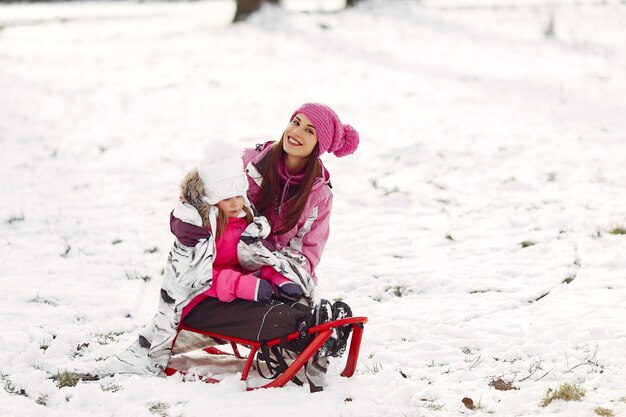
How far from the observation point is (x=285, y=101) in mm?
10352

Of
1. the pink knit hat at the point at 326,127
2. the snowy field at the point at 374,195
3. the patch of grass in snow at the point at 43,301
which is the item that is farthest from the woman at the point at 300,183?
the patch of grass in snow at the point at 43,301

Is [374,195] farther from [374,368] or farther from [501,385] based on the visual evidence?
[501,385]

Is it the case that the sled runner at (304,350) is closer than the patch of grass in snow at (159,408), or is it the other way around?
the patch of grass in snow at (159,408)

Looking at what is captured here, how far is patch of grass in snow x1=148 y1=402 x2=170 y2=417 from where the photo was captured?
3.50m

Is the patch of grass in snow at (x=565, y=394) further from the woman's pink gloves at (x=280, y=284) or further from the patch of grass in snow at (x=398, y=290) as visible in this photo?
the patch of grass in snow at (x=398, y=290)

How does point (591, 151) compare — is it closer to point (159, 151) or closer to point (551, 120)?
point (551, 120)

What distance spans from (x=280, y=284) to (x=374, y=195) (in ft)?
10.9

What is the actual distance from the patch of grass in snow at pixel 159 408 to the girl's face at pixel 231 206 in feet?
3.28

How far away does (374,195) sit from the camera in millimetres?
7180

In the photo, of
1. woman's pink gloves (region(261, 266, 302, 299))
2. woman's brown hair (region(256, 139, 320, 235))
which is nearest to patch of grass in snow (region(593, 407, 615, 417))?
woman's pink gloves (region(261, 266, 302, 299))

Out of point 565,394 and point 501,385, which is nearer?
point 565,394

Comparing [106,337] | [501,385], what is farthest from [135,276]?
[501,385]

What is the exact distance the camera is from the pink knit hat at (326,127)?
4.18 m

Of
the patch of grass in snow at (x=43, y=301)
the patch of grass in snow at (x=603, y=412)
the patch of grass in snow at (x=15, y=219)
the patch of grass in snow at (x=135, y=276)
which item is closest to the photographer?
the patch of grass in snow at (x=603, y=412)
